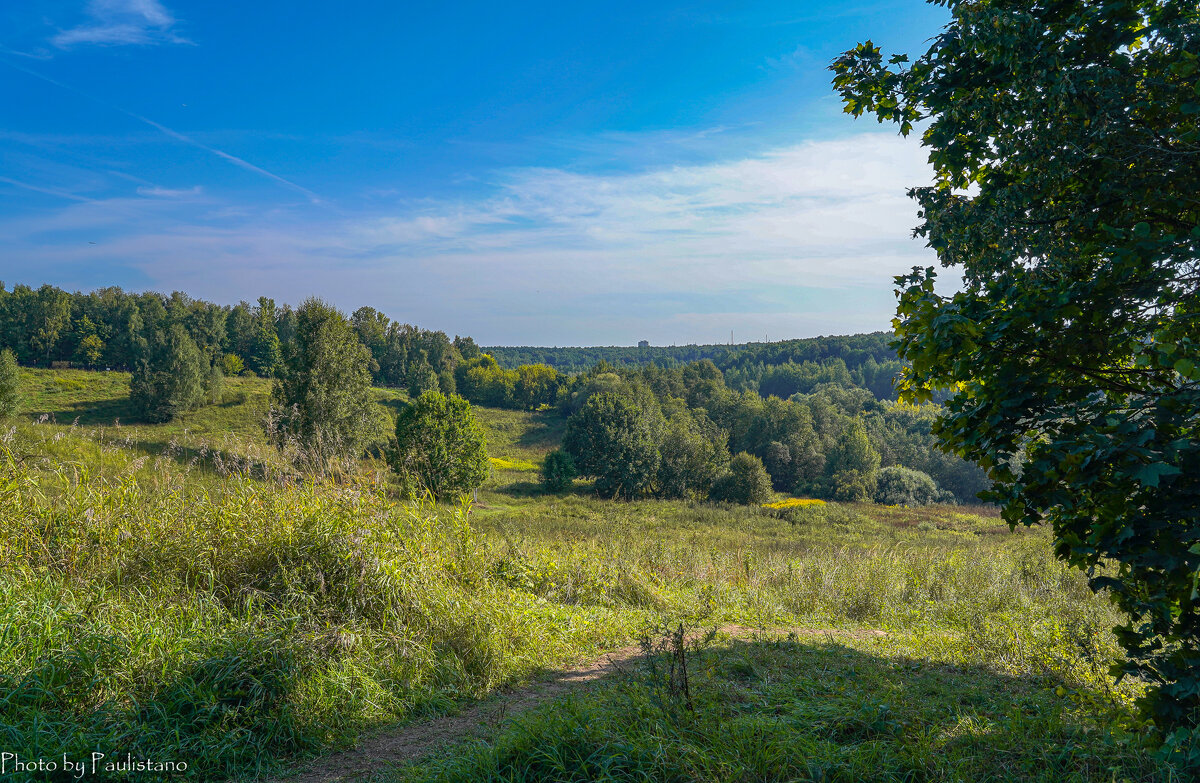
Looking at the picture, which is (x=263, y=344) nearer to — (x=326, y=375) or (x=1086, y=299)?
(x=326, y=375)

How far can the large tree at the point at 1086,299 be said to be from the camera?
8.56 feet

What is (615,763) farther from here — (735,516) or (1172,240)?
(735,516)

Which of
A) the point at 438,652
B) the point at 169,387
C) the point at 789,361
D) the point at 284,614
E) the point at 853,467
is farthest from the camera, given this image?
the point at 789,361

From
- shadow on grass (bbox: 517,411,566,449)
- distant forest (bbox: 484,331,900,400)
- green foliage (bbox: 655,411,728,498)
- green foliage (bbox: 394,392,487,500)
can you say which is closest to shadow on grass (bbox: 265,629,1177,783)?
green foliage (bbox: 394,392,487,500)

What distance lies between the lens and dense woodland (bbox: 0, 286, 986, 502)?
4156 centimetres

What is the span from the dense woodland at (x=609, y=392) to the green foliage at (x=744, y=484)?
22cm

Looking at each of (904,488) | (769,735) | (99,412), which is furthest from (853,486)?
(99,412)

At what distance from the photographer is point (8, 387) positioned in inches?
1174

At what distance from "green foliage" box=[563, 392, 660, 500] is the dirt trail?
3524 cm

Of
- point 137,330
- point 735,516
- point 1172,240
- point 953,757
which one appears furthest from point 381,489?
point 137,330

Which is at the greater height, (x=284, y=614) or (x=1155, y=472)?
(x=1155, y=472)

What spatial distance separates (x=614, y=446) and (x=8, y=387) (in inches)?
1336

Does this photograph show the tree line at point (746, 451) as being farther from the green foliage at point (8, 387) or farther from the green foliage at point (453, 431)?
the green foliage at point (8, 387)

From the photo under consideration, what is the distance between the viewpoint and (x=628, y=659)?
215 inches
